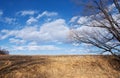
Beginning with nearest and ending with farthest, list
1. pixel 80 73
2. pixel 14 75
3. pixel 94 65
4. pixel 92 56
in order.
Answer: pixel 14 75, pixel 80 73, pixel 94 65, pixel 92 56

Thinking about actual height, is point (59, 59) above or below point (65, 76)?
above

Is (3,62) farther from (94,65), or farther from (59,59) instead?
(94,65)

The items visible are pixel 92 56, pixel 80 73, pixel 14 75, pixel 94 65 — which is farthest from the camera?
pixel 92 56

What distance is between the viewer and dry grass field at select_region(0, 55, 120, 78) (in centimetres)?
1684

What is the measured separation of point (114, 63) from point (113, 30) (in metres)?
2.63

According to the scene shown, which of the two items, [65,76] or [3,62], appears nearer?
[65,76]

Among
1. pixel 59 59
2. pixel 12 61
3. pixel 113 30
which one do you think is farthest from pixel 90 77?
pixel 12 61

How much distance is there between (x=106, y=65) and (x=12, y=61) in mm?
7170

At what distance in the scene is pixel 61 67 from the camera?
59.0ft

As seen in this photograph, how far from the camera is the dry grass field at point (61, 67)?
16844 mm

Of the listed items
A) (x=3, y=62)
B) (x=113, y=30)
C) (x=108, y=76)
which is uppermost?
(x=113, y=30)

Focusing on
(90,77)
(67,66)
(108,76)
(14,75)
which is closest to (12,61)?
(14,75)

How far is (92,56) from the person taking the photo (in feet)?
68.2

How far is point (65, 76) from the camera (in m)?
17.0
